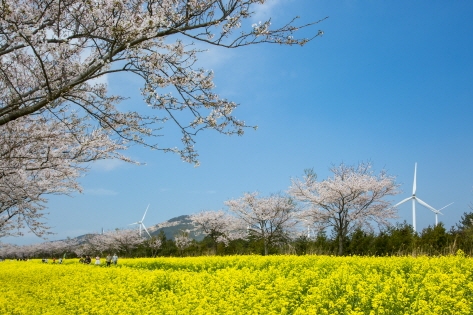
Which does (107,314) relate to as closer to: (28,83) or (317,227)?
(28,83)

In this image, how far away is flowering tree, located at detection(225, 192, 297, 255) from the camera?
1326 inches

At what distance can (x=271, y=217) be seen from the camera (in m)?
33.7

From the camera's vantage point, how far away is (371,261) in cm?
1328

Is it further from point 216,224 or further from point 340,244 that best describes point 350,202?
point 216,224

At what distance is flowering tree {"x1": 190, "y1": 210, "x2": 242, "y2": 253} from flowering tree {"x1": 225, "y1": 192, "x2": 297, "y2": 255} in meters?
4.37

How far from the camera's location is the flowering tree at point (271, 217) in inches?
1326

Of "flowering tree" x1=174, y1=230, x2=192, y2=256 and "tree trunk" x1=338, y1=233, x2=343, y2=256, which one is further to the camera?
"flowering tree" x1=174, y1=230, x2=192, y2=256

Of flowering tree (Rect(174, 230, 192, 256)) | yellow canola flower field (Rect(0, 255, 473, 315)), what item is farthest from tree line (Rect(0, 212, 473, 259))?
yellow canola flower field (Rect(0, 255, 473, 315))

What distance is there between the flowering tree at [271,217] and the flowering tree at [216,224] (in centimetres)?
437

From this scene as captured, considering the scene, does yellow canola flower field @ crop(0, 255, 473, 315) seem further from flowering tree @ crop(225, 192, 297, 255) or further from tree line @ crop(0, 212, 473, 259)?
flowering tree @ crop(225, 192, 297, 255)

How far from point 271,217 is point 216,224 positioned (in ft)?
29.6

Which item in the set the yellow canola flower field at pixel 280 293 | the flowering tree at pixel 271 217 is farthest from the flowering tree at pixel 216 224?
the yellow canola flower field at pixel 280 293

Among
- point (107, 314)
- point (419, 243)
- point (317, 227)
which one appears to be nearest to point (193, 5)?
point (107, 314)

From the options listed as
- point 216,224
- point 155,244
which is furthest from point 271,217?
point 155,244
